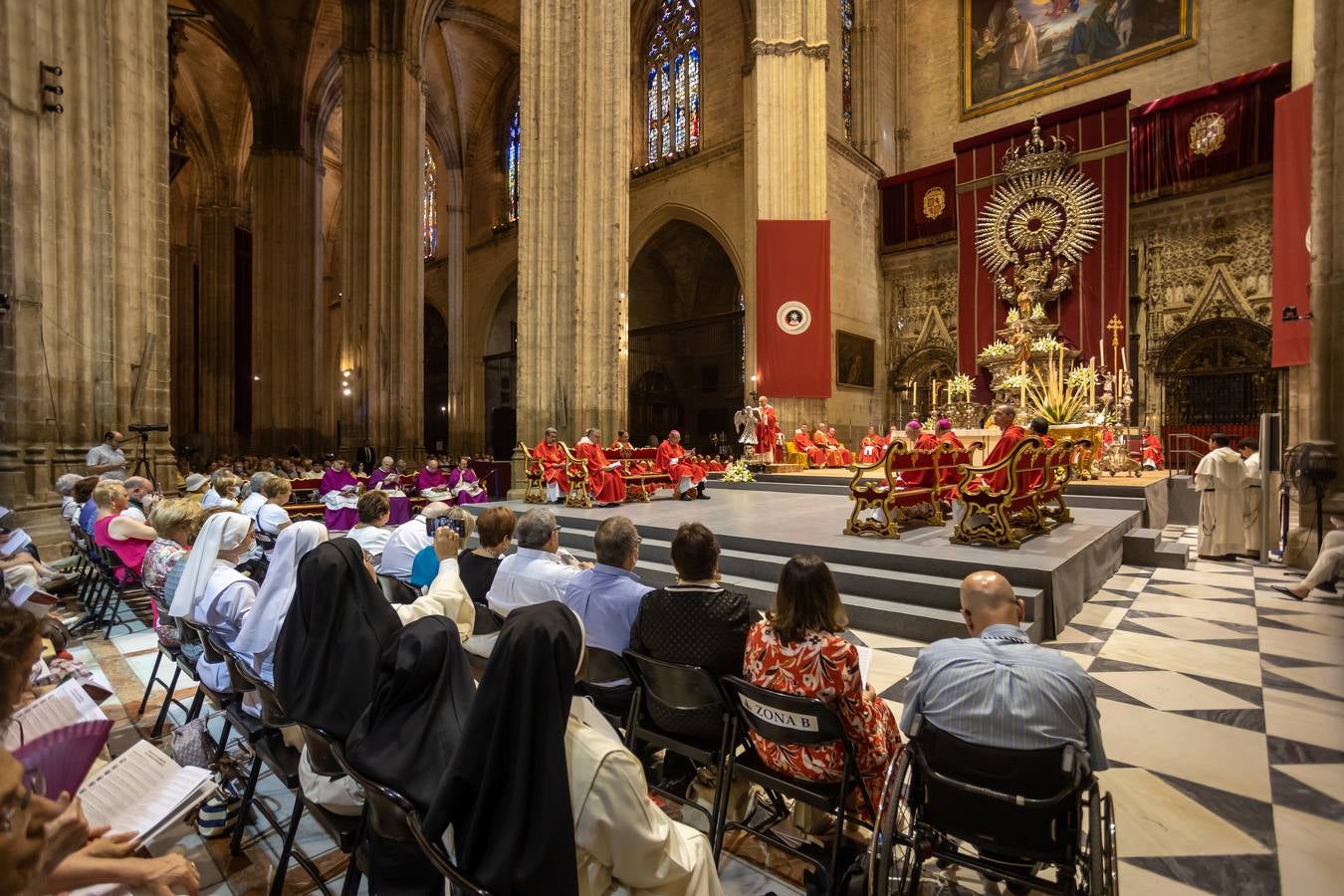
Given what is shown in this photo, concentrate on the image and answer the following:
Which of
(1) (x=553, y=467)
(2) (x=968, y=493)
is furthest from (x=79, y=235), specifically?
(2) (x=968, y=493)

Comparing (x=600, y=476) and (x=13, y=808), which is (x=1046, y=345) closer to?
(x=600, y=476)

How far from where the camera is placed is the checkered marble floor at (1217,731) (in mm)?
2088

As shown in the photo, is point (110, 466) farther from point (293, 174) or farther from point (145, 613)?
point (293, 174)

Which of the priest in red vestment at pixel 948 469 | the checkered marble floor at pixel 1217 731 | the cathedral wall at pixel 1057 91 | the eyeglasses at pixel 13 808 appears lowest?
the checkered marble floor at pixel 1217 731

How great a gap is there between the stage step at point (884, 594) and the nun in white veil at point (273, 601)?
3.17 metres

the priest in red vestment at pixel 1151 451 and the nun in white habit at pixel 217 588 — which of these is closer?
the nun in white habit at pixel 217 588

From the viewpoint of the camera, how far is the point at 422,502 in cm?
1126

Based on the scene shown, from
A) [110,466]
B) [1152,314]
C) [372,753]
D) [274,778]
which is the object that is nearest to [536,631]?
[372,753]

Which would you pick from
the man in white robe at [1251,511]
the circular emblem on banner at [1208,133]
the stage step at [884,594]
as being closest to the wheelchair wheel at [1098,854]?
the stage step at [884,594]

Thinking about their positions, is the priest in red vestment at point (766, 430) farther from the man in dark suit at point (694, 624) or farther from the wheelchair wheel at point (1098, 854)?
the wheelchair wheel at point (1098, 854)

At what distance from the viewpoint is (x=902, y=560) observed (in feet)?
17.0

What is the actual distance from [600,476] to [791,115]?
10.6 m

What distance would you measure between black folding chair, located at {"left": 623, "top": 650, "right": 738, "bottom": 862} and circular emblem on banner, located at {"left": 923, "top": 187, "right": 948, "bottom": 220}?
18234mm

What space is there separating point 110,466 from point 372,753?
303 inches
